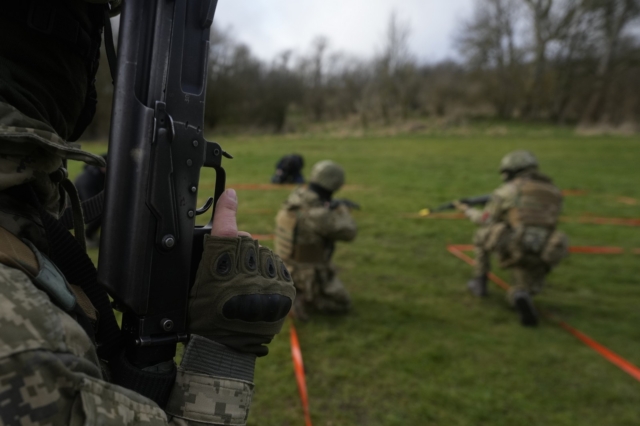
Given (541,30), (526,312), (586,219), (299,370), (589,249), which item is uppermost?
(541,30)

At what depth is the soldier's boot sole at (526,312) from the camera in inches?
201

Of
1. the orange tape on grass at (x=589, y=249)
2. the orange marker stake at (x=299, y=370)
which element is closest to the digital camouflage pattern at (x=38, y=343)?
the orange marker stake at (x=299, y=370)

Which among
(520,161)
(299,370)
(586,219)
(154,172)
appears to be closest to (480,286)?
(520,161)

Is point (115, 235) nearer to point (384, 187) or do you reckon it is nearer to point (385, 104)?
point (384, 187)

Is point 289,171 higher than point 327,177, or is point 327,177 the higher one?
point 327,177

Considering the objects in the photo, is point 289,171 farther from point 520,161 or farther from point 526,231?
point 526,231

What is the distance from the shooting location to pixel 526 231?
5.34m

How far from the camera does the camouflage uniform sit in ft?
17.4

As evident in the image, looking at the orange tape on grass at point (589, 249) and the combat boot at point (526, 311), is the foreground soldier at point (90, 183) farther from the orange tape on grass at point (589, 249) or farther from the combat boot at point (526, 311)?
the orange tape on grass at point (589, 249)

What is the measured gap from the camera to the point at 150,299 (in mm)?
1218

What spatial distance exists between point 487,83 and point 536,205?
89.8 ft

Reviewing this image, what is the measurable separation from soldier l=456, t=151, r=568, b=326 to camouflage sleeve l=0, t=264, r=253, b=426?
16.0 feet

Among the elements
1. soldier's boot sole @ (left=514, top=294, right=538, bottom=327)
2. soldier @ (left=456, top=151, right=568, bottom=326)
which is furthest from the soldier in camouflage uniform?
soldier @ (left=456, top=151, right=568, bottom=326)

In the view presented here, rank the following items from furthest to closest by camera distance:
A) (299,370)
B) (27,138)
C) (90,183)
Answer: (90,183), (299,370), (27,138)
